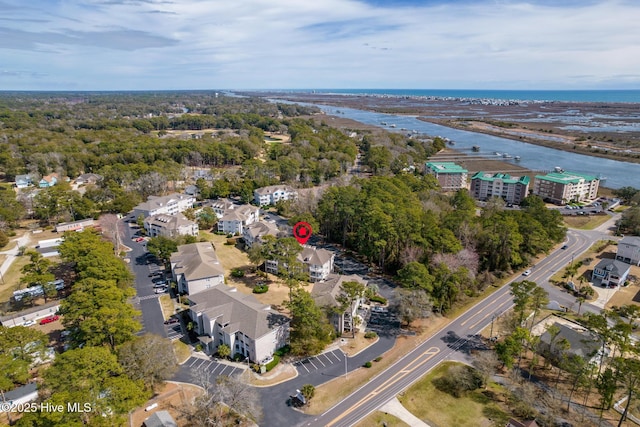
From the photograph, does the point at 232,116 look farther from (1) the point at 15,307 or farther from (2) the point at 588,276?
(2) the point at 588,276

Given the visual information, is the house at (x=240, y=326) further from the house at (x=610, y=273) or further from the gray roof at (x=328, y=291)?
the house at (x=610, y=273)

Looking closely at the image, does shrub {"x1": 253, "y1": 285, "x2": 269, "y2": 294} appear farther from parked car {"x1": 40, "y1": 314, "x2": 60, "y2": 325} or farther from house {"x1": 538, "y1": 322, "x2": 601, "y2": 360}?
house {"x1": 538, "y1": 322, "x2": 601, "y2": 360}

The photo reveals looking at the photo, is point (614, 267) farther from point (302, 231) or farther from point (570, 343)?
point (302, 231)

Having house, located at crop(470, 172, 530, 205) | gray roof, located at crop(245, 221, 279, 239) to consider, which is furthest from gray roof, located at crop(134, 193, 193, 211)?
house, located at crop(470, 172, 530, 205)

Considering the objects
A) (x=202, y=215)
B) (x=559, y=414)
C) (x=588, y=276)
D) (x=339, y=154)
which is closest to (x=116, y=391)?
(x=559, y=414)

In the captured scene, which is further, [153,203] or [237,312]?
[153,203]

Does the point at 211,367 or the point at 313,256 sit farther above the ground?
the point at 313,256

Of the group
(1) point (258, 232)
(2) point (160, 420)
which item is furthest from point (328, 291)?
(1) point (258, 232)
